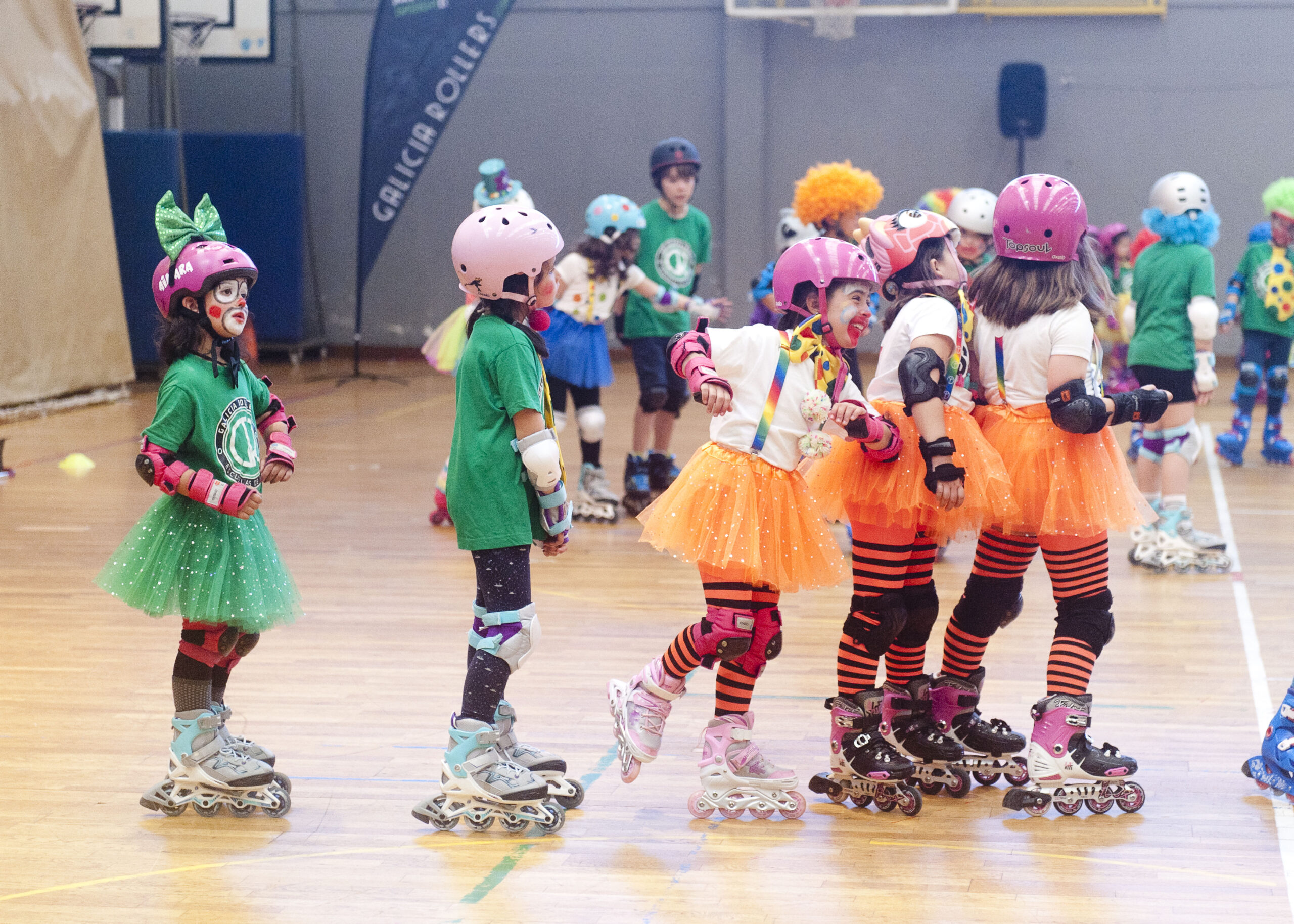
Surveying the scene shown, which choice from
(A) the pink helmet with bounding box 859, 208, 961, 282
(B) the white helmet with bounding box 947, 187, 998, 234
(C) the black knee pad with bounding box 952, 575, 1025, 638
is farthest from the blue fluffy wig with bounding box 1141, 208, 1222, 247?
(C) the black knee pad with bounding box 952, 575, 1025, 638

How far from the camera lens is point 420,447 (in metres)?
8.27

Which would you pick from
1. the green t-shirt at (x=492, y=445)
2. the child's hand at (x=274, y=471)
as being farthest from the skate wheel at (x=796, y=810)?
the child's hand at (x=274, y=471)

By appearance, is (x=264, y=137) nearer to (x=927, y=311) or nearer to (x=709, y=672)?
(x=709, y=672)

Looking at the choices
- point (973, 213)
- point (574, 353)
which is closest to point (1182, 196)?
point (973, 213)

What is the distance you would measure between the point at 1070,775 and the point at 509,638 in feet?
4.07

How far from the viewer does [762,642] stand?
117 inches

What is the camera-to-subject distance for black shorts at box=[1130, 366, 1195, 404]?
5.45 meters

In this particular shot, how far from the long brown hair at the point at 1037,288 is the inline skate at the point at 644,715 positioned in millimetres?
1081

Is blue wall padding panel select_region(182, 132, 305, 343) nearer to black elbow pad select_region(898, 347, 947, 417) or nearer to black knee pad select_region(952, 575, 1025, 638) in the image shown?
black knee pad select_region(952, 575, 1025, 638)

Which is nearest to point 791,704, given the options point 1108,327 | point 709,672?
point 709,672

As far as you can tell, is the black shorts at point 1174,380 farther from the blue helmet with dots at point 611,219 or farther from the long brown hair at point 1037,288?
the long brown hair at point 1037,288

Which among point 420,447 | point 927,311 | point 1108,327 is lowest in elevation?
point 420,447

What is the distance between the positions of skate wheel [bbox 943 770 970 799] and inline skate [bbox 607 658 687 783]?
644 mm

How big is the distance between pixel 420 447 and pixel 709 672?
4477 mm
